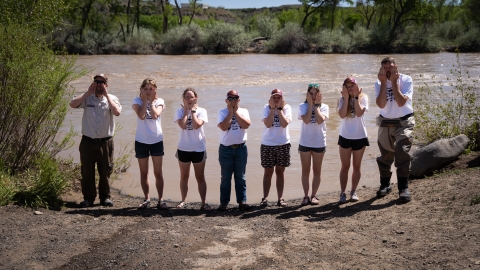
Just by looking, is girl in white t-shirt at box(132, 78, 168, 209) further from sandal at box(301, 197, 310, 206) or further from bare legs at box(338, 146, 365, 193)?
bare legs at box(338, 146, 365, 193)

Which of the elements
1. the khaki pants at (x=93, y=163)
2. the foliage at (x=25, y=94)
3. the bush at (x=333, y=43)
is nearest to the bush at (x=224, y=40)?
the bush at (x=333, y=43)

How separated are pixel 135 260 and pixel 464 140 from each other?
5.11 m

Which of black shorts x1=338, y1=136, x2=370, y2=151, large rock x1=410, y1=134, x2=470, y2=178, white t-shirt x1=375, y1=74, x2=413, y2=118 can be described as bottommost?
large rock x1=410, y1=134, x2=470, y2=178

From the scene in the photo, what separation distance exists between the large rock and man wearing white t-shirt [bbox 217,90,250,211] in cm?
254

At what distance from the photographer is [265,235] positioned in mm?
5848

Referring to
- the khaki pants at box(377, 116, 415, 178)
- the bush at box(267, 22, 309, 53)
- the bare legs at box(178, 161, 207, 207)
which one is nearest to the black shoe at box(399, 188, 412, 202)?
the khaki pants at box(377, 116, 415, 178)

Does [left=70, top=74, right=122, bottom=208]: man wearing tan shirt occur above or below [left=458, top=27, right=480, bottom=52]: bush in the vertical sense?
below

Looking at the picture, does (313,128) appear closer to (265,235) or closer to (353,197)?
(353,197)

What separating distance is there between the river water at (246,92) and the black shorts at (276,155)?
1.31m

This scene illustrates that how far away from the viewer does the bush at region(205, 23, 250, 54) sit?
142ft

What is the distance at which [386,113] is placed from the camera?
6.86m

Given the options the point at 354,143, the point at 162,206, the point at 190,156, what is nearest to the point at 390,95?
the point at 354,143

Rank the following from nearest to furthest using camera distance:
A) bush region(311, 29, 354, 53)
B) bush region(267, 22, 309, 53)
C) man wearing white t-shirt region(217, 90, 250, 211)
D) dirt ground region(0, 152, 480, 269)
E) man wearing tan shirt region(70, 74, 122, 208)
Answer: dirt ground region(0, 152, 480, 269) < man wearing white t-shirt region(217, 90, 250, 211) < man wearing tan shirt region(70, 74, 122, 208) < bush region(311, 29, 354, 53) < bush region(267, 22, 309, 53)

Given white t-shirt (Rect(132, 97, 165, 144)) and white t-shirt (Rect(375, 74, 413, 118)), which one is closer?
white t-shirt (Rect(375, 74, 413, 118))
